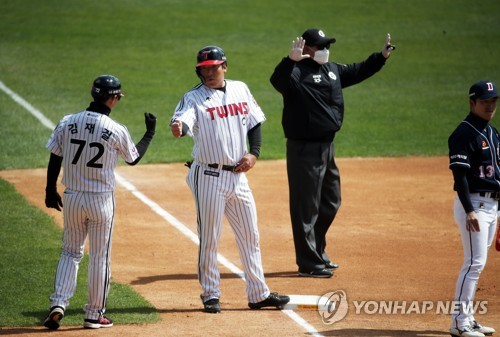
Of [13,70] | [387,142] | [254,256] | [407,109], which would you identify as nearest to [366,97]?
[407,109]

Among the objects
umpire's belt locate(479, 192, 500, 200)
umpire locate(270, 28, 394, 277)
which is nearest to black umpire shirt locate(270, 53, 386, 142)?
umpire locate(270, 28, 394, 277)

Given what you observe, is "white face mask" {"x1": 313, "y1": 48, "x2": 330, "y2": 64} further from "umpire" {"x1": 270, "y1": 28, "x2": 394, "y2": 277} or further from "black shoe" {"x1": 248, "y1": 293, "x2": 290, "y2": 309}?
"black shoe" {"x1": 248, "y1": 293, "x2": 290, "y2": 309}

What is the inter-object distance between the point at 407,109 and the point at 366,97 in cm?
124

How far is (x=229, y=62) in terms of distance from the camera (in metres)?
22.2

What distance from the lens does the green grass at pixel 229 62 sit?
1570cm

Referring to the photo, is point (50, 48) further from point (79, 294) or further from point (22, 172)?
point (79, 294)

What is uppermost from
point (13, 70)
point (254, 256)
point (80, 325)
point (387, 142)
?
point (13, 70)

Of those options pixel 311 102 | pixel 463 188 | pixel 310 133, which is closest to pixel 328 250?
pixel 310 133

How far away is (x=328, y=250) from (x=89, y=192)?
3.61m

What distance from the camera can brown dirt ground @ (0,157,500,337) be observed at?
7.73 metres

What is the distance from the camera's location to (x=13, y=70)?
2141 cm

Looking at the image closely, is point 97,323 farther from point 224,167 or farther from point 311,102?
point 311,102

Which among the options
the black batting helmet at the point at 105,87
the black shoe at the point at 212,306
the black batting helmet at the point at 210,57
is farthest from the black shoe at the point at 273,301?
the black batting helmet at the point at 105,87

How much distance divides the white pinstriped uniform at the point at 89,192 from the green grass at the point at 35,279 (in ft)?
1.30
